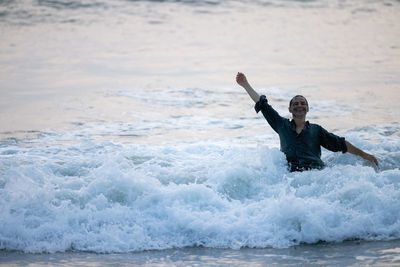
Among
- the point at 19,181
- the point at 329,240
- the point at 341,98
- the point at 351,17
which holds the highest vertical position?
the point at 351,17

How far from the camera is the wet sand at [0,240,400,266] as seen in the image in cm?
615

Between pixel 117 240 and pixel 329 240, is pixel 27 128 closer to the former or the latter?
pixel 117 240

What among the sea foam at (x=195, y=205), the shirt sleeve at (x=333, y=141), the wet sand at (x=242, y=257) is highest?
the shirt sleeve at (x=333, y=141)

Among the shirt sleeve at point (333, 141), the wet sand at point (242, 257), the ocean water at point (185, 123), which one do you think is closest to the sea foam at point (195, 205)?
the ocean water at point (185, 123)

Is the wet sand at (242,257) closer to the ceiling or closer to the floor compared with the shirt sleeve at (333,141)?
closer to the floor

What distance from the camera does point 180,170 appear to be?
336 inches

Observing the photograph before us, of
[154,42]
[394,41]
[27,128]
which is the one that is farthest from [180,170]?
[394,41]

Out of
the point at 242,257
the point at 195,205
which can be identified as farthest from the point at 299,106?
the point at 242,257

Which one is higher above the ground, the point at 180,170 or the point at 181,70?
the point at 181,70

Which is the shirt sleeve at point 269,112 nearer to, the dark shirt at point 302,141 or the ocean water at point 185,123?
the dark shirt at point 302,141

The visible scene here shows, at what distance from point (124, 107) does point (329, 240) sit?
22.7 feet

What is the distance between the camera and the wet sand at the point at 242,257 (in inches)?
242

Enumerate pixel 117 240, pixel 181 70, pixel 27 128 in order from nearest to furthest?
pixel 117 240
pixel 27 128
pixel 181 70

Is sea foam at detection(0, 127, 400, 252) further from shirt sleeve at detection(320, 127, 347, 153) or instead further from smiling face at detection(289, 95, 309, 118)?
smiling face at detection(289, 95, 309, 118)
